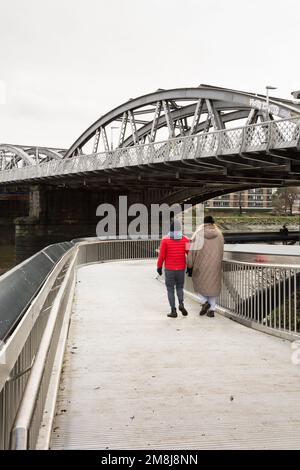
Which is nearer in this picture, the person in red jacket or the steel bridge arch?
the person in red jacket

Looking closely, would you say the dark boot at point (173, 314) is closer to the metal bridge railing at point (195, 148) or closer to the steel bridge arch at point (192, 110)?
the metal bridge railing at point (195, 148)

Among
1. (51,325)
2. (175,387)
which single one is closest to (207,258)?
(175,387)

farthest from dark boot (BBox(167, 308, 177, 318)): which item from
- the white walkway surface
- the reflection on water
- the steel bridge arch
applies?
the reflection on water

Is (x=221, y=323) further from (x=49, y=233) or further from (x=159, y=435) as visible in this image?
(x=49, y=233)

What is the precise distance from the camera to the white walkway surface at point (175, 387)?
11.8 feet

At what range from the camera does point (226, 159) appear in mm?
23172

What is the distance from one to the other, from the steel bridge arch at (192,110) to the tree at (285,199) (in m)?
74.7

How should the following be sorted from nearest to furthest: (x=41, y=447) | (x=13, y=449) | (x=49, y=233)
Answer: (x=13, y=449) → (x=41, y=447) → (x=49, y=233)

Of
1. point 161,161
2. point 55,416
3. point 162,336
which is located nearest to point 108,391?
point 55,416

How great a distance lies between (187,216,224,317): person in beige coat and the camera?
7.94 metres

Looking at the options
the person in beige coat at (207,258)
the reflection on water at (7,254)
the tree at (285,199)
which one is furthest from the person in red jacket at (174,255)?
the tree at (285,199)

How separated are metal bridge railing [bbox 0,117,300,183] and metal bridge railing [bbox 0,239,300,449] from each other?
10847mm

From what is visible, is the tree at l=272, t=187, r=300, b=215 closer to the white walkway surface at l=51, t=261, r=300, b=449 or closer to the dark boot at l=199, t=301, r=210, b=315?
the dark boot at l=199, t=301, r=210, b=315
